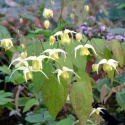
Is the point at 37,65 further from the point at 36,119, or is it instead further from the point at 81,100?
the point at 36,119

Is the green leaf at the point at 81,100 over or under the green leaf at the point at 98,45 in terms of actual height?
under

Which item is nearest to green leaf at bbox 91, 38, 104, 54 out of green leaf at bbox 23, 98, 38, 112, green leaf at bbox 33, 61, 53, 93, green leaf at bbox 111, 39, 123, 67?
green leaf at bbox 111, 39, 123, 67

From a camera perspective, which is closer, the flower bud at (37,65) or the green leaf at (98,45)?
the flower bud at (37,65)

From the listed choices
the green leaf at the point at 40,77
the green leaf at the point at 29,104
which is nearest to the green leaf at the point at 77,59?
the green leaf at the point at 40,77

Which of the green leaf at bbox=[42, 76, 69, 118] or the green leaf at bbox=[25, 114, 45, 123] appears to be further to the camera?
the green leaf at bbox=[25, 114, 45, 123]

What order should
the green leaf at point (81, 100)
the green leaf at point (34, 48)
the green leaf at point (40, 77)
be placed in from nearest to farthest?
the green leaf at point (81, 100), the green leaf at point (40, 77), the green leaf at point (34, 48)

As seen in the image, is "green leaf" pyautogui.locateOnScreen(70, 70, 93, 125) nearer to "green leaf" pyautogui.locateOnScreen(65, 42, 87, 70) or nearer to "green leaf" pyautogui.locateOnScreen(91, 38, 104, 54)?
"green leaf" pyautogui.locateOnScreen(65, 42, 87, 70)

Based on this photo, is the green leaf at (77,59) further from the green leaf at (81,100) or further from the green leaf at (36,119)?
the green leaf at (36,119)

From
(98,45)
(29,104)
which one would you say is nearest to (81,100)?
(98,45)

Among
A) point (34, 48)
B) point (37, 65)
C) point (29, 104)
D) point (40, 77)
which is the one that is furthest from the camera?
point (29, 104)
